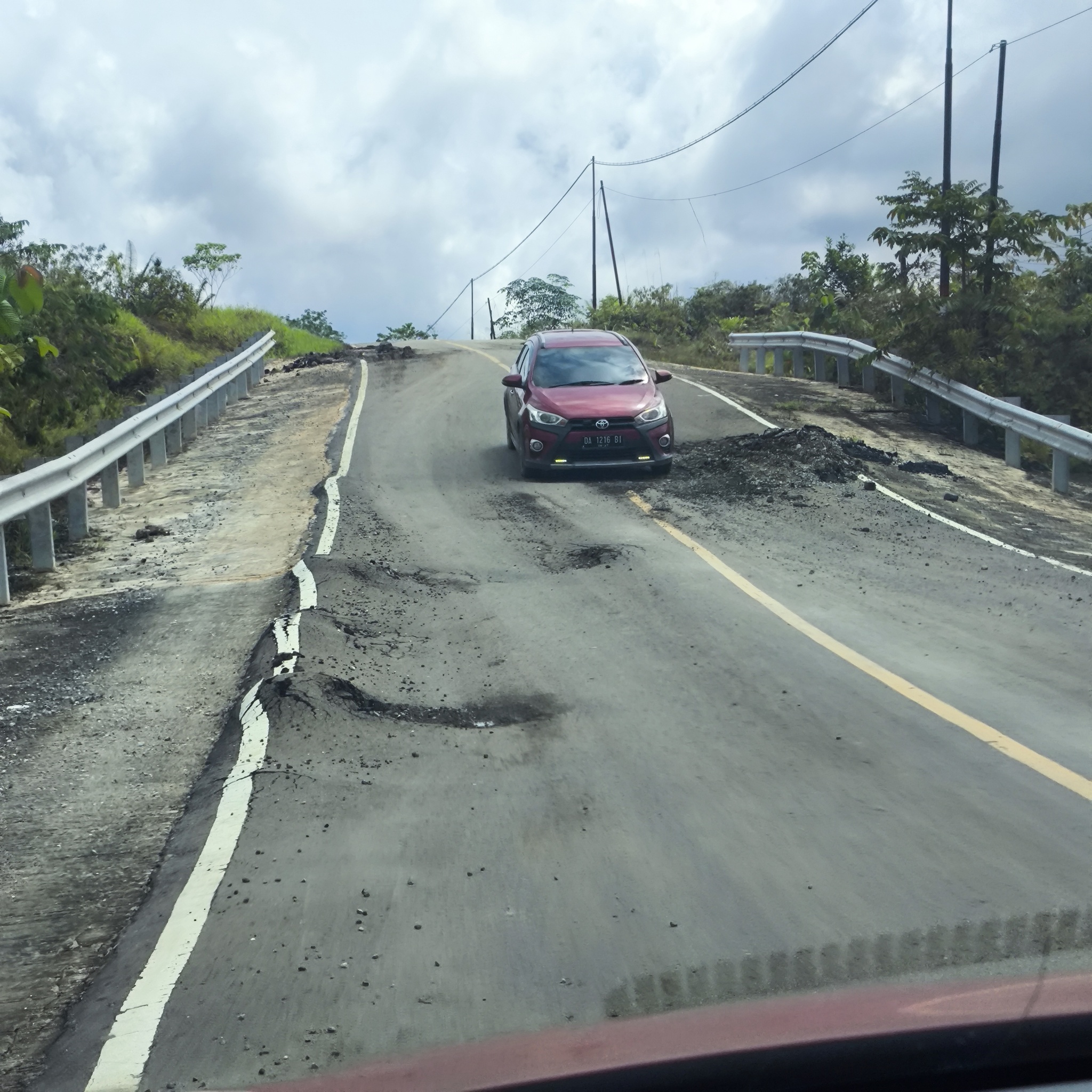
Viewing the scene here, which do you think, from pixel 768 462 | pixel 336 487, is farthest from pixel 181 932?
pixel 768 462

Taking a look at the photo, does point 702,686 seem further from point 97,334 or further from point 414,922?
point 97,334

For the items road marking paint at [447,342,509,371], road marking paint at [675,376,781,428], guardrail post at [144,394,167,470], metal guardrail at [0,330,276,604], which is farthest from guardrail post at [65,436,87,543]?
road marking paint at [447,342,509,371]

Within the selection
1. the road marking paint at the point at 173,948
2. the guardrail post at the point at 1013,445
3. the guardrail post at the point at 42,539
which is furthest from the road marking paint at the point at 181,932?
the guardrail post at the point at 1013,445

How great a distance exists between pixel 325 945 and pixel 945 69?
88.5ft

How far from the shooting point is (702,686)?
719 cm

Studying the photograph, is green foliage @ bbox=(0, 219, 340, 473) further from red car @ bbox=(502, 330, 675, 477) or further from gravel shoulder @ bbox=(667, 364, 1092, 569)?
gravel shoulder @ bbox=(667, 364, 1092, 569)

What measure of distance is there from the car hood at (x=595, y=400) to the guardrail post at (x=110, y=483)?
5.24 meters

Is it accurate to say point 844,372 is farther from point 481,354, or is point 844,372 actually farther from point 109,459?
point 109,459

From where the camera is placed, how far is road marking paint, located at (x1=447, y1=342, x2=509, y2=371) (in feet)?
93.0

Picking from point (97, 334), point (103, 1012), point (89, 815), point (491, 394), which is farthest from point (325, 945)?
point (491, 394)

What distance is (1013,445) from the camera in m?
17.4

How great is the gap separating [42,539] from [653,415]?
7479 millimetres

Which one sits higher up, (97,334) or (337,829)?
(97,334)

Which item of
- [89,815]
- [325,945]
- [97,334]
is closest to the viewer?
[325,945]
